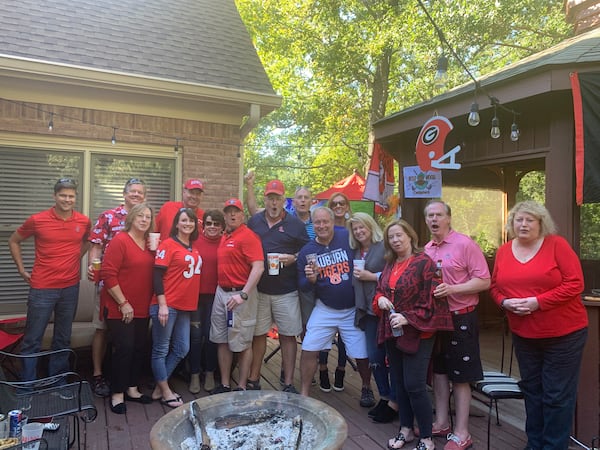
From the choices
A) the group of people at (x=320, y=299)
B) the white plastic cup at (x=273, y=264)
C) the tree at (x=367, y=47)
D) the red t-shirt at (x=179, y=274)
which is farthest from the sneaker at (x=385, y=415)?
the tree at (x=367, y=47)

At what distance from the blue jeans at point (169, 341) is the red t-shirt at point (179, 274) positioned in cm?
10

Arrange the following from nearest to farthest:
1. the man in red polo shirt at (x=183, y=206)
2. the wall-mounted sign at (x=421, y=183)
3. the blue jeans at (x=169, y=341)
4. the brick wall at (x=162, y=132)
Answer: the blue jeans at (x=169, y=341)
the man in red polo shirt at (x=183, y=206)
the brick wall at (x=162, y=132)
the wall-mounted sign at (x=421, y=183)

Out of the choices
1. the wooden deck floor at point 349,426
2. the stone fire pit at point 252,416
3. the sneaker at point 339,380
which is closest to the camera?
the stone fire pit at point 252,416

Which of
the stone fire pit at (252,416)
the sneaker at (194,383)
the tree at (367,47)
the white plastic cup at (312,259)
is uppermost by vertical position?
the tree at (367,47)

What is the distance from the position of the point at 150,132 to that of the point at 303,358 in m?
3.44

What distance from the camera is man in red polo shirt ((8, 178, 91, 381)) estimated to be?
3797mm

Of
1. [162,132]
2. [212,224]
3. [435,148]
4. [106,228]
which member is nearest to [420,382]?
[212,224]

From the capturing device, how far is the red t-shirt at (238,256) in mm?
3906

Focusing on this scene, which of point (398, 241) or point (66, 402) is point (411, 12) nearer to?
point (398, 241)

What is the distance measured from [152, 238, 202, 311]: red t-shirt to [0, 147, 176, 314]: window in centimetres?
207

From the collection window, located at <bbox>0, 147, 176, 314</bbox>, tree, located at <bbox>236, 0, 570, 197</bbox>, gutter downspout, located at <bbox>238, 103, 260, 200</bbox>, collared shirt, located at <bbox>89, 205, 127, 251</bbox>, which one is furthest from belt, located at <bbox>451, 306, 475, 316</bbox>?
tree, located at <bbox>236, 0, 570, 197</bbox>

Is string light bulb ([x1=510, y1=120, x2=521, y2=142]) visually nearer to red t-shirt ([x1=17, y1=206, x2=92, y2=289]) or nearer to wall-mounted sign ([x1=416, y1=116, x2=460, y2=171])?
wall-mounted sign ([x1=416, y1=116, x2=460, y2=171])

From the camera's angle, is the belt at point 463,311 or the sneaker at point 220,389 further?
the sneaker at point 220,389

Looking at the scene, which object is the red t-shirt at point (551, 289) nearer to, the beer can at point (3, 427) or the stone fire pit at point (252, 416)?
the stone fire pit at point (252, 416)
